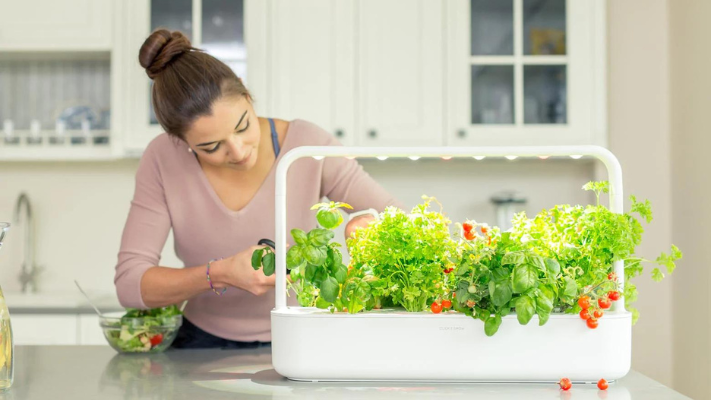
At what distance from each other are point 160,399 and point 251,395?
0.13 metres

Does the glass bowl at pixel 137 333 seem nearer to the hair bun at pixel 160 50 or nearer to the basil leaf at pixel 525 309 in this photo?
the hair bun at pixel 160 50

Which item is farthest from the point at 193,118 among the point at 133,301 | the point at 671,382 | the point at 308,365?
the point at 671,382

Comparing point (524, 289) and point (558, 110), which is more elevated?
point (558, 110)

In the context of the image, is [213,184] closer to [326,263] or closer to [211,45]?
[326,263]

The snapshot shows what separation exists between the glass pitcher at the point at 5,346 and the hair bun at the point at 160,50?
0.56 metres

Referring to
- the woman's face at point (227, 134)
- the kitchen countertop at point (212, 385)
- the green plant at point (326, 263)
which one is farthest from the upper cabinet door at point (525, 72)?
the green plant at point (326, 263)

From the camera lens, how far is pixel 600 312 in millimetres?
1104

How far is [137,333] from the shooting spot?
1.49m

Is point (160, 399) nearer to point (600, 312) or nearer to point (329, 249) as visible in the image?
point (329, 249)

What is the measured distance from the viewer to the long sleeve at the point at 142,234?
1.59m

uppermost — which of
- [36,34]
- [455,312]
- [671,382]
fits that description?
[36,34]

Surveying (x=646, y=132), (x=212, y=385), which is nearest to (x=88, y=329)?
(x=212, y=385)

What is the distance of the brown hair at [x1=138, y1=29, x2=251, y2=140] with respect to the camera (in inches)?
62.1

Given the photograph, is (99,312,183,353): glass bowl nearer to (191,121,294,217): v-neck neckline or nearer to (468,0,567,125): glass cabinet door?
(191,121,294,217): v-neck neckline
